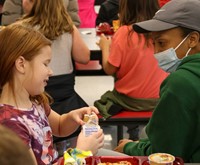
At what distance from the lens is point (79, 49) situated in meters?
3.65

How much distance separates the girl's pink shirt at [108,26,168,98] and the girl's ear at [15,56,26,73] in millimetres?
1432

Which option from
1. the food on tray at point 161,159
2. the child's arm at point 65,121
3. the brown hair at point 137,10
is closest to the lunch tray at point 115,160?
the food on tray at point 161,159

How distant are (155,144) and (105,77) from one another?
4.47 metres

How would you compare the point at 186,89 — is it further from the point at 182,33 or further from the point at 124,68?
the point at 124,68

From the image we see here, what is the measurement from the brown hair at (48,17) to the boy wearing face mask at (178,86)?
1.17m

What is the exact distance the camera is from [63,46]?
356cm

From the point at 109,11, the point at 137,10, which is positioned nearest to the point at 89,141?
the point at 137,10

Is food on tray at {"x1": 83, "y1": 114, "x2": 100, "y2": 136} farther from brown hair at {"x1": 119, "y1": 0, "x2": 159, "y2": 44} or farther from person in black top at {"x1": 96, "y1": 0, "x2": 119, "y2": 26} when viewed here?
person in black top at {"x1": 96, "y1": 0, "x2": 119, "y2": 26}

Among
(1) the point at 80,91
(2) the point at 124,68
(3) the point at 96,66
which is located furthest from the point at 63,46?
(3) the point at 96,66

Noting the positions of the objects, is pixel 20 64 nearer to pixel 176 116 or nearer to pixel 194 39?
pixel 176 116

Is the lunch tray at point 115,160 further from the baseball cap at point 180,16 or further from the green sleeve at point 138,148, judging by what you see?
the baseball cap at point 180,16

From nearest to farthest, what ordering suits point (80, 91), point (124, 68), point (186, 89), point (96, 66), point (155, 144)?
1. point (186, 89)
2. point (155, 144)
3. point (124, 68)
4. point (80, 91)
5. point (96, 66)

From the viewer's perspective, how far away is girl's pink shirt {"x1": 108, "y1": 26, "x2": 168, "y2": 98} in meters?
3.41

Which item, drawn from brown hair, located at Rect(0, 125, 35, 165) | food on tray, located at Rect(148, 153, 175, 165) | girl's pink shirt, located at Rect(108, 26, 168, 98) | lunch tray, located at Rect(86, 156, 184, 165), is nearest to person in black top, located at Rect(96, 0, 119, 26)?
girl's pink shirt, located at Rect(108, 26, 168, 98)
